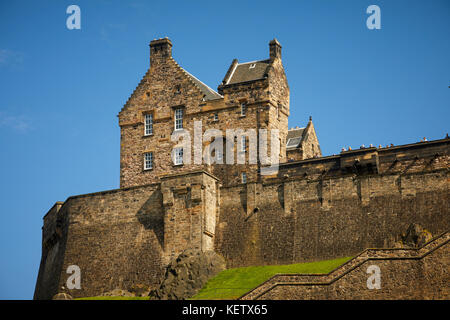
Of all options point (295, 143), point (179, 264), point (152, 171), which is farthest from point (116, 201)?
point (295, 143)

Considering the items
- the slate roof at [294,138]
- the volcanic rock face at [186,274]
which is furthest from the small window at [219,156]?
the slate roof at [294,138]

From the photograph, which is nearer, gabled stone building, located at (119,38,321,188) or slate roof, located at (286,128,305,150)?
gabled stone building, located at (119,38,321,188)

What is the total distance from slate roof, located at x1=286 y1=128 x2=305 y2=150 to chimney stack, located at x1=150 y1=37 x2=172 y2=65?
1220 cm

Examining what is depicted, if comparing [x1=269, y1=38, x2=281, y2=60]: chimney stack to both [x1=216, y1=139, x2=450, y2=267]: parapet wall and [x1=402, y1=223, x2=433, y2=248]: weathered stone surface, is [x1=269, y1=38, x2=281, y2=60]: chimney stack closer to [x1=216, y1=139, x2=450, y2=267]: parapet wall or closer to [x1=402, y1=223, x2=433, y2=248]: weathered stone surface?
[x1=216, y1=139, x2=450, y2=267]: parapet wall

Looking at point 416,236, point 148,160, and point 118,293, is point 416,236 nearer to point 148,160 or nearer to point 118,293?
point 118,293

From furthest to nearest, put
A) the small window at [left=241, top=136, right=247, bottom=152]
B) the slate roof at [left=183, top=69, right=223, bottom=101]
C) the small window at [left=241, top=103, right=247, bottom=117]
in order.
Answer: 1. the slate roof at [left=183, top=69, right=223, bottom=101]
2. the small window at [left=241, top=103, right=247, bottom=117]
3. the small window at [left=241, top=136, right=247, bottom=152]

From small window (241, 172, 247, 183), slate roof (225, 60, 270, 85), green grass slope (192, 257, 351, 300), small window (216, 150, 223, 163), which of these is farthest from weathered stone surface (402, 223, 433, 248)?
slate roof (225, 60, 270, 85)

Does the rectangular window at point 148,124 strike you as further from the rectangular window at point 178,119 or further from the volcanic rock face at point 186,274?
the volcanic rock face at point 186,274

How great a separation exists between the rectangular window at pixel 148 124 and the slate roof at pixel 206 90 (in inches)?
159

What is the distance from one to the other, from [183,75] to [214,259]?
15.6 meters

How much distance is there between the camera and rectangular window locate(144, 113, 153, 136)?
64938 mm

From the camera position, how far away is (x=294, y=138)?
238 feet

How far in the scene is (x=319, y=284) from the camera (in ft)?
148

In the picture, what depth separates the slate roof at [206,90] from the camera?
63963mm
